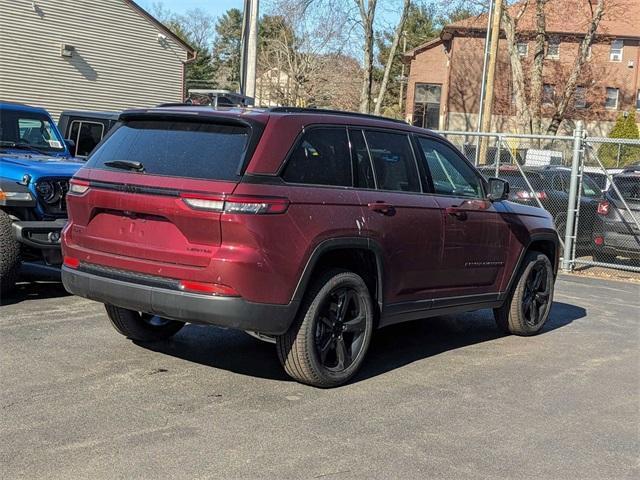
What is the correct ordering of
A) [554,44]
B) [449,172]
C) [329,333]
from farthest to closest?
[554,44] → [449,172] → [329,333]

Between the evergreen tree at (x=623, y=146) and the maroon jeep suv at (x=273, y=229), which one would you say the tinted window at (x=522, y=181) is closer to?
the maroon jeep suv at (x=273, y=229)

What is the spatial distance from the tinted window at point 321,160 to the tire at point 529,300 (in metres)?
2.70

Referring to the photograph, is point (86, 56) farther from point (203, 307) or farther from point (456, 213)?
point (203, 307)

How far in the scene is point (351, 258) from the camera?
17.6 ft

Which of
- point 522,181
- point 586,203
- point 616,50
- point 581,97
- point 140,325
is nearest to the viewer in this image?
point 140,325

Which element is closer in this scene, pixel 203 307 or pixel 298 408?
pixel 203 307

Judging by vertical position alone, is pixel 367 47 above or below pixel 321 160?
above

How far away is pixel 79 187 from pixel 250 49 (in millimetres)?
10433

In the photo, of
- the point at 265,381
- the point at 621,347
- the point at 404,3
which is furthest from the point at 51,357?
the point at 404,3

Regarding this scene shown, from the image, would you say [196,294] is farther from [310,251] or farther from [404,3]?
[404,3]

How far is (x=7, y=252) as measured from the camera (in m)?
7.01

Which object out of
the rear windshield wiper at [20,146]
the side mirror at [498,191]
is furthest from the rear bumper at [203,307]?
the rear windshield wiper at [20,146]

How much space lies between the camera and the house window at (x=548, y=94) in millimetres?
47531

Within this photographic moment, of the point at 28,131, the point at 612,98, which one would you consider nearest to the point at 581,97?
the point at 612,98
